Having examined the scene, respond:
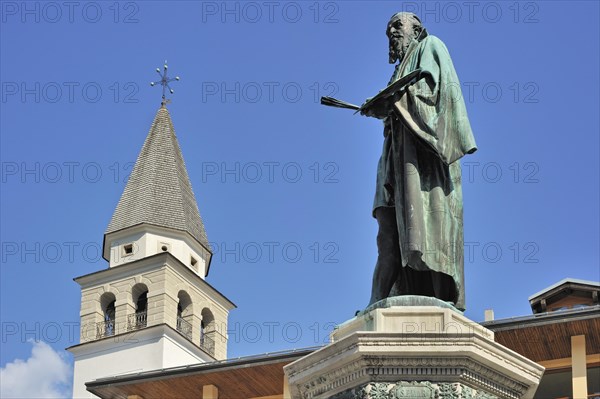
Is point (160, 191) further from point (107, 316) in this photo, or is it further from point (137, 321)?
point (137, 321)

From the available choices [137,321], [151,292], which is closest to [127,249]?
[151,292]

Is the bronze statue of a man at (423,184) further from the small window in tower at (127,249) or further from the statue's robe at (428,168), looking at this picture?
the small window in tower at (127,249)

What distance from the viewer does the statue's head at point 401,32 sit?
11602 mm

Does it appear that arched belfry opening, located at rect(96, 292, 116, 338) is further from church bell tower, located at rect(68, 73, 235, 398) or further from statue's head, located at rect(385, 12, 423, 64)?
statue's head, located at rect(385, 12, 423, 64)

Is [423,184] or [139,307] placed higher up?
[139,307]

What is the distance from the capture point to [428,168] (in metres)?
11.0

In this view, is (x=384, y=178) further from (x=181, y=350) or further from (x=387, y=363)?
(x=181, y=350)

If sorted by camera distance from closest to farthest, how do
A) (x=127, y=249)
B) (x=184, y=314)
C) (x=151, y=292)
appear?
1. (x=151, y=292)
2. (x=184, y=314)
3. (x=127, y=249)

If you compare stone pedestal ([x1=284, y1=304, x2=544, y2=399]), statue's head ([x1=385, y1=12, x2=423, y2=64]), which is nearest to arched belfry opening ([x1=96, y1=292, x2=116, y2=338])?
statue's head ([x1=385, y1=12, x2=423, y2=64])

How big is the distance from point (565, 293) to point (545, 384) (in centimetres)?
343

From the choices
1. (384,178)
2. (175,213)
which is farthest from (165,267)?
(384,178)

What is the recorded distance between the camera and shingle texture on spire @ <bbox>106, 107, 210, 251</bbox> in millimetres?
78500

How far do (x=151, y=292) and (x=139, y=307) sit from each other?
2.28 m

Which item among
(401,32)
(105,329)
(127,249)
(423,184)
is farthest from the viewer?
(127,249)
